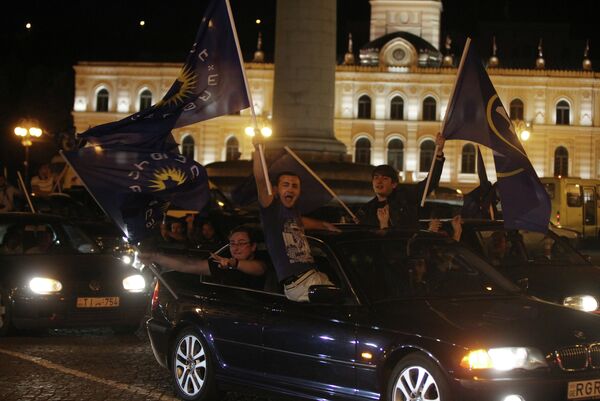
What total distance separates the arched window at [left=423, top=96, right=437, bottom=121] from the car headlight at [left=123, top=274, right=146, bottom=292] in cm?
8789

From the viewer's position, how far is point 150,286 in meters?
14.4

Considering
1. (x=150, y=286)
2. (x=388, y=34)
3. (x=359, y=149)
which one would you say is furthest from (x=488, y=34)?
(x=150, y=286)

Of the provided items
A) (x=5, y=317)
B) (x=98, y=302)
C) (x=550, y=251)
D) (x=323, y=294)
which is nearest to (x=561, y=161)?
(x=550, y=251)

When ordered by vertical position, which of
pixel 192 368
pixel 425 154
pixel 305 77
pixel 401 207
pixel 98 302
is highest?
pixel 425 154

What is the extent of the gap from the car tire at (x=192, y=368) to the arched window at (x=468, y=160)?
3533 inches

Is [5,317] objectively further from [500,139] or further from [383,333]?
[383,333]

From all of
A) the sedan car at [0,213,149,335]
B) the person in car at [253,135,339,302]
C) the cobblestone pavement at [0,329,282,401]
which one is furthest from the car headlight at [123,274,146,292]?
the person in car at [253,135,339,302]

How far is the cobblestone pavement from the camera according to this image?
9367 mm

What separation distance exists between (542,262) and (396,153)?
289 feet

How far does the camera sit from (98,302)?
12945mm

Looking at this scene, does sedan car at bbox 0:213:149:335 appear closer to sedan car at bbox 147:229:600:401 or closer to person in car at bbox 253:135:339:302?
sedan car at bbox 147:229:600:401

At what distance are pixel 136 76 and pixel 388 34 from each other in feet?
71.5

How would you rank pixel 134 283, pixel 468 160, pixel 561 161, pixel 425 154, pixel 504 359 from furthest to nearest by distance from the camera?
1. pixel 561 161
2. pixel 425 154
3. pixel 468 160
4. pixel 134 283
5. pixel 504 359

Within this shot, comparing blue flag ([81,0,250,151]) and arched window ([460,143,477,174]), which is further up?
arched window ([460,143,477,174])
